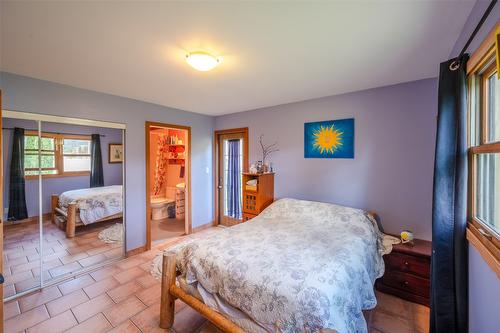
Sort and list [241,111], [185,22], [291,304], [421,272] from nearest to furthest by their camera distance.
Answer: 1. [291,304]
2. [185,22]
3. [421,272]
4. [241,111]

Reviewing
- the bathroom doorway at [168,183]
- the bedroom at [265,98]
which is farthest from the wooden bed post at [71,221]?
the bathroom doorway at [168,183]

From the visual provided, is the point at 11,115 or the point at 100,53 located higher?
the point at 100,53

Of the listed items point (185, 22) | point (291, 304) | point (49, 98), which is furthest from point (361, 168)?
point (49, 98)

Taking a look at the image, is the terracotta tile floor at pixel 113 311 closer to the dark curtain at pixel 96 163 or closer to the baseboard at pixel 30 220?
the baseboard at pixel 30 220

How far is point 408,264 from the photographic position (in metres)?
2.23

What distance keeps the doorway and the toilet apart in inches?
52.1

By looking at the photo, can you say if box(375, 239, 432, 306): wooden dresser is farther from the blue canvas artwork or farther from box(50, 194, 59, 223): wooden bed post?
box(50, 194, 59, 223): wooden bed post

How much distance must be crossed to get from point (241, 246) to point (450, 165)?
67.3 inches

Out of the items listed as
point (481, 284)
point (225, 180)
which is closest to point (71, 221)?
point (225, 180)

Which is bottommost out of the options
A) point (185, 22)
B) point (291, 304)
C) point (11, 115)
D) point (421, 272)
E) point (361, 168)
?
point (421, 272)

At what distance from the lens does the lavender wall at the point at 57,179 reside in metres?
2.28

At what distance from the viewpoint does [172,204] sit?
521cm

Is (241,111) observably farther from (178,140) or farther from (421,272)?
(421,272)

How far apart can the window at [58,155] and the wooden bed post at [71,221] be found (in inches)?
17.6
